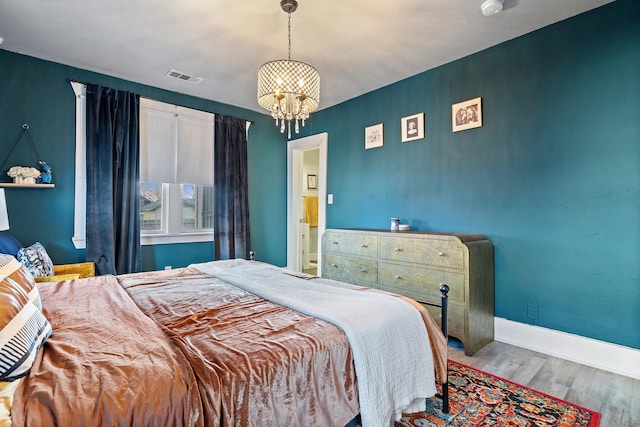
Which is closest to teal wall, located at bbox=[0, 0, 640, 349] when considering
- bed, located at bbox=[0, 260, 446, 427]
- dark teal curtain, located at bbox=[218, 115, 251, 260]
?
dark teal curtain, located at bbox=[218, 115, 251, 260]

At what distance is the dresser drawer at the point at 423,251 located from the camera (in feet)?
8.61

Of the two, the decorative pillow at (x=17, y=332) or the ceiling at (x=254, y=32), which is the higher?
the ceiling at (x=254, y=32)

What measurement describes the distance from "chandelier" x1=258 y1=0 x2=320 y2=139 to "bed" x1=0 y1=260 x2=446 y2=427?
133cm

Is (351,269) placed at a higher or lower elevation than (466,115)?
lower

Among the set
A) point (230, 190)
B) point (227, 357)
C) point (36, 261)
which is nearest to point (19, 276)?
point (227, 357)

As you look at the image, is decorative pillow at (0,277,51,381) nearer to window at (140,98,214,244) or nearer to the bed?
the bed

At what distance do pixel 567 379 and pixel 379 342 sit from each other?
5.67 feet

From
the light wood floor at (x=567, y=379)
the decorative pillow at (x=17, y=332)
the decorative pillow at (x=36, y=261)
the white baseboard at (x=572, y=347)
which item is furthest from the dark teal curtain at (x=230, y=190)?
the white baseboard at (x=572, y=347)

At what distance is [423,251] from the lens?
282 cm

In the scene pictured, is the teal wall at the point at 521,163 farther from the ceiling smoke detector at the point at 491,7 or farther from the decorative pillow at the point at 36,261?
the ceiling smoke detector at the point at 491,7

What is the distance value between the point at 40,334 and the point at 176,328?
0.45 meters

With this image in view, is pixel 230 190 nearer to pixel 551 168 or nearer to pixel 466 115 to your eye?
pixel 466 115

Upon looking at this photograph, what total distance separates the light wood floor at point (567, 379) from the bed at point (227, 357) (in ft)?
3.14

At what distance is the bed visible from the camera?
879 millimetres
